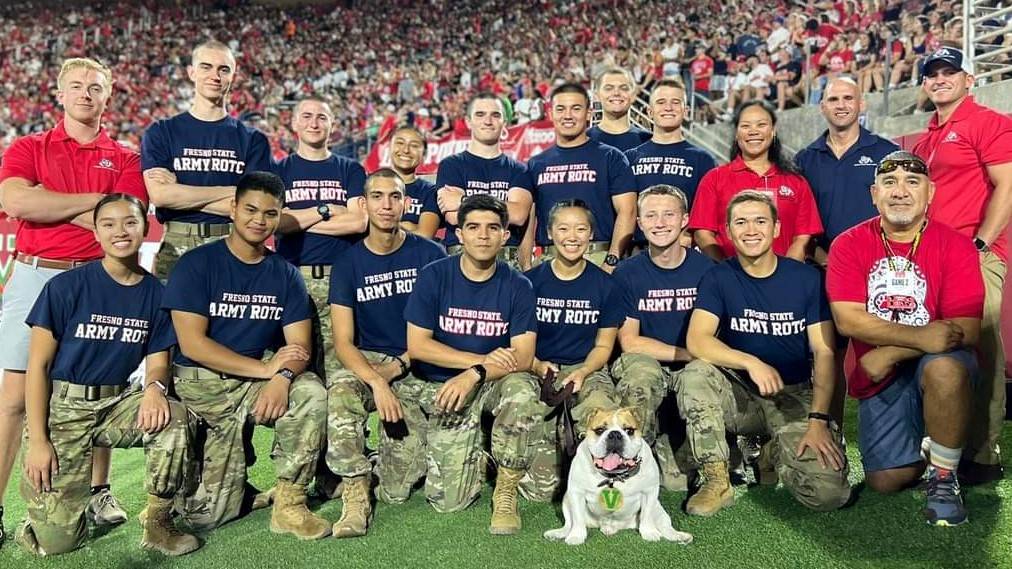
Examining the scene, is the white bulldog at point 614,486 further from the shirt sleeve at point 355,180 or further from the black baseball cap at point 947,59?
the black baseball cap at point 947,59

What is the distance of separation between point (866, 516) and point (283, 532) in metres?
2.71

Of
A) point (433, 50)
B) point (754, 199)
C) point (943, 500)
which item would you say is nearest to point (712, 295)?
point (754, 199)

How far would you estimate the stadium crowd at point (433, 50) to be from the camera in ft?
42.9

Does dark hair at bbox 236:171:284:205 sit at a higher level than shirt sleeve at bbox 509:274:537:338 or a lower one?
higher

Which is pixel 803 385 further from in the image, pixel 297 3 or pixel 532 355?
pixel 297 3

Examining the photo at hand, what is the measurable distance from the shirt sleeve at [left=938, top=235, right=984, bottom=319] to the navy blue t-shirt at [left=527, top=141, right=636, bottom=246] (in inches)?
75.6

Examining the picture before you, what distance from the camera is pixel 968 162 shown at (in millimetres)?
4387

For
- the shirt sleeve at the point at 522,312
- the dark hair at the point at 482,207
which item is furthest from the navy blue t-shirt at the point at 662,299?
the dark hair at the point at 482,207

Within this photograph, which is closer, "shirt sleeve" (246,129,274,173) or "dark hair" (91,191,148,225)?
"dark hair" (91,191,148,225)

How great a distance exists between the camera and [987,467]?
3.96 meters

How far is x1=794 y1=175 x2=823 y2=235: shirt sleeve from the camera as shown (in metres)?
4.62

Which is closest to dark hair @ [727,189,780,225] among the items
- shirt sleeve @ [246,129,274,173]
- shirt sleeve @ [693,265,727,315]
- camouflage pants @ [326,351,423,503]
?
shirt sleeve @ [693,265,727,315]

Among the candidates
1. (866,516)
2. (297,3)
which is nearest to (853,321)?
(866,516)

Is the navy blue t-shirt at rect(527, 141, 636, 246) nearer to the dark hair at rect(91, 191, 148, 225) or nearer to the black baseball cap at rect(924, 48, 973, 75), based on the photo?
the black baseball cap at rect(924, 48, 973, 75)
